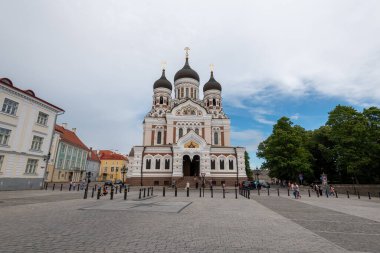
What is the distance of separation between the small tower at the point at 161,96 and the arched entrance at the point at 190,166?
47.3ft

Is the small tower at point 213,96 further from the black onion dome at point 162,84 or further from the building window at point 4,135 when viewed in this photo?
the building window at point 4,135

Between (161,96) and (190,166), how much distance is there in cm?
1964

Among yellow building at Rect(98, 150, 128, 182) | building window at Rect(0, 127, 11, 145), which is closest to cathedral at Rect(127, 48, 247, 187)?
building window at Rect(0, 127, 11, 145)

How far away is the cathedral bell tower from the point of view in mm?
55031

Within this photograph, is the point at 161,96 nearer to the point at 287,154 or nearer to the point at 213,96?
the point at 213,96

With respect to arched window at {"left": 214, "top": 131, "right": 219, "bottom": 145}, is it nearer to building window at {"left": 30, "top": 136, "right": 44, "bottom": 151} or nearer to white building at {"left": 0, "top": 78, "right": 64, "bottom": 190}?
white building at {"left": 0, "top": 78, "right": 64, "bottom": 190}

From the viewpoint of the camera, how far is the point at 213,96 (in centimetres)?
5641

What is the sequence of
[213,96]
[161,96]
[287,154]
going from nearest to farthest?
[287,154]
[161,96]
[213,96]

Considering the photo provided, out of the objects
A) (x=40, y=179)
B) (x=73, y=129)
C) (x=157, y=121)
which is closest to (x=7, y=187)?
(x=40, y=179)

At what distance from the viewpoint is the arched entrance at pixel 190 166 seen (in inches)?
1721

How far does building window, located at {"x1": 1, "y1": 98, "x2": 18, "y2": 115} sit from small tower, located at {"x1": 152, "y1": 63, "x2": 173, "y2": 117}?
1255 inches

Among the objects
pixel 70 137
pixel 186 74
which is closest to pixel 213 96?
pixel 186 74

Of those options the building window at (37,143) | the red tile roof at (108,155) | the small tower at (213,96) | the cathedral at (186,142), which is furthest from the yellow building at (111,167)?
the building window at (37,143)

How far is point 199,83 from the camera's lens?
57.5 metres
